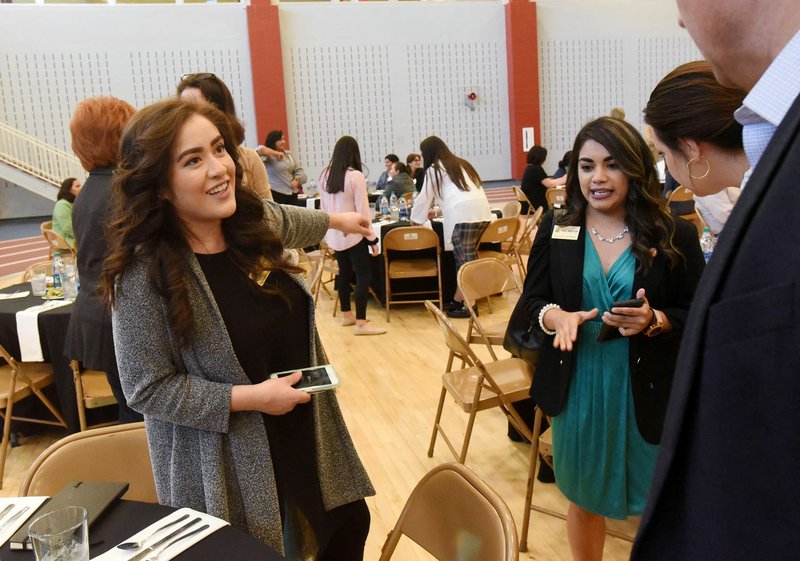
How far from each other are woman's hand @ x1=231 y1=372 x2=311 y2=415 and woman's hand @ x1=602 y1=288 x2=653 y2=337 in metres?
0.93

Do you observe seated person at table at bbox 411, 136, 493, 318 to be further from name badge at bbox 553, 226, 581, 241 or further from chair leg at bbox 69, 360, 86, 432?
name badge at bbox 553, 226, 581, 241

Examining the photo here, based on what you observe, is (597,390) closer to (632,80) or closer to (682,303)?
(682,303)

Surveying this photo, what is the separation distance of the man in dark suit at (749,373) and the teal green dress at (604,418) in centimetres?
152

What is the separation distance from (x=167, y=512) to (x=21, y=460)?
3024 mm

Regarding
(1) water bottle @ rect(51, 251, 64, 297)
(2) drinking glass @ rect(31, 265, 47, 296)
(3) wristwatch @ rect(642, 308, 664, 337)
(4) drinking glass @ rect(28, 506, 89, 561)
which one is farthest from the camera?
(2) drinking glass @ rect(31, 265, 47, 296)

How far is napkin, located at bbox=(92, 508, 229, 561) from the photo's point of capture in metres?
1.39

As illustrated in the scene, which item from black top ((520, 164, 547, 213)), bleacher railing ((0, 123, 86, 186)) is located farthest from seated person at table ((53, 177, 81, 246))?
black top ((520, 164, 547, 213))

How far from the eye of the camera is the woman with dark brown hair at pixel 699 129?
5.24 ft

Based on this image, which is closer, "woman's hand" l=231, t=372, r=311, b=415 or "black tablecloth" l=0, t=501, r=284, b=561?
"black tablecloth" l=0, t=501, r=284, b=561

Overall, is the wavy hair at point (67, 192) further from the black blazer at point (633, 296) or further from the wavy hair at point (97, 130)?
the black blazer at point (633, 296)

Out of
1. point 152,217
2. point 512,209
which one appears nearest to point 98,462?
point 152,217

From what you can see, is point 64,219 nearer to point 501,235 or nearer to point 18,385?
point 18,385

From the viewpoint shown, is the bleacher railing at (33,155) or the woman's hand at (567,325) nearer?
the woman's hand at (567,325)

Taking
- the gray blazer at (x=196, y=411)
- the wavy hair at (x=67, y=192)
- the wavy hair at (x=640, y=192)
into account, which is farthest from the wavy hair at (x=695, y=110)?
the wavy hair at (x=67, y=192)
